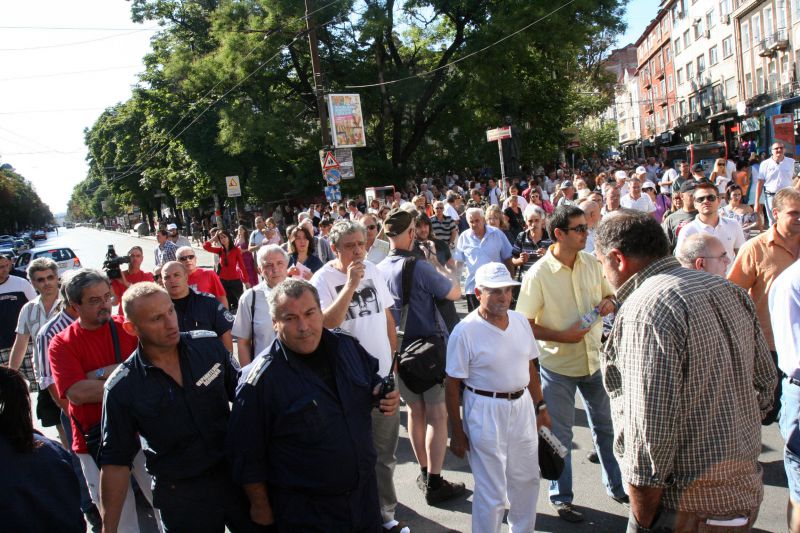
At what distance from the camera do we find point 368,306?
4238 millimetres

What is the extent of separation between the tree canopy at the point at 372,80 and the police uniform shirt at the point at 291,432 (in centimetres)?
2240

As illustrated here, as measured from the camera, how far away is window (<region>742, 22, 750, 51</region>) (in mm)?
45844

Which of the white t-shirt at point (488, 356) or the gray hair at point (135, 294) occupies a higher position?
the gray hair at point (135, 294)

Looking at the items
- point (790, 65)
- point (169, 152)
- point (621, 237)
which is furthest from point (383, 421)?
point (790, 65)

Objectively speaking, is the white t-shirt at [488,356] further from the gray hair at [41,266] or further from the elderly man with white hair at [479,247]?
the gray hair at [41,266]

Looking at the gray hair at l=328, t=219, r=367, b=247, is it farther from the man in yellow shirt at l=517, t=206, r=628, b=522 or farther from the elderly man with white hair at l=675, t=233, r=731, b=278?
the elderly man with white hair at l=675, t=233, r=731, b=278

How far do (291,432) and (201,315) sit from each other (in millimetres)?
2389

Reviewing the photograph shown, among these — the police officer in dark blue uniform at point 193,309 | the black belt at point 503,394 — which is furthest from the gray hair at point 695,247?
the police officer in dark blue uniform at point 193,309

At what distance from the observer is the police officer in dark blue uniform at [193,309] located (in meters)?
4.84

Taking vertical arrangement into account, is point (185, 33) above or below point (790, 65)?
above

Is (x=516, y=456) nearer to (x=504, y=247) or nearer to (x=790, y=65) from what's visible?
(x=504, y=247)

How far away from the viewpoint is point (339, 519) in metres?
2.83

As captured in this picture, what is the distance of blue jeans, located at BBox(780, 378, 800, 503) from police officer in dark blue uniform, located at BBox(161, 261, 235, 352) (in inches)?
144

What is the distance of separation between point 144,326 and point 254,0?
27.6 meters
